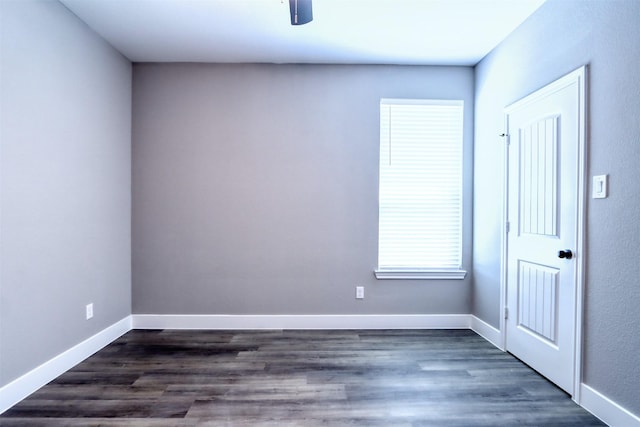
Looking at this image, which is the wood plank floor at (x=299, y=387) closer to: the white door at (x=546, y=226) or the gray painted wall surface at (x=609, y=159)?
the white door at (x=546, y=226)

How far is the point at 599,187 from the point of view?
6.20 ft

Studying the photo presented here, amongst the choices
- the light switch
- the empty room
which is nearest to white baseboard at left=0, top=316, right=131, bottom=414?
the empty room

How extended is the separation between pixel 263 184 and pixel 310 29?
143 cm

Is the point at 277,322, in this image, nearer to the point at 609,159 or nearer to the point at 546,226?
the point at 546,226

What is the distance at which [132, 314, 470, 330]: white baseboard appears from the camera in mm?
3285

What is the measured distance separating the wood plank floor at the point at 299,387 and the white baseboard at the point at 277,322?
243mm

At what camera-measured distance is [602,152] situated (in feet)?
6.17

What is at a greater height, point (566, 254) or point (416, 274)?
point (566, 254)

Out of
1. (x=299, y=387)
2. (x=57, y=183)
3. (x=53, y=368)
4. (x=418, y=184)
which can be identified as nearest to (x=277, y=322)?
(x=299, y=387)

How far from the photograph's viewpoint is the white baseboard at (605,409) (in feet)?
5.62

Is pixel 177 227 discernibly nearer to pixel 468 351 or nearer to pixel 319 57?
pixel 319 57

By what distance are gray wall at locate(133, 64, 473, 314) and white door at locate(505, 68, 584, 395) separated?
719mm

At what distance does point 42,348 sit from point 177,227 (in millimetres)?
1382

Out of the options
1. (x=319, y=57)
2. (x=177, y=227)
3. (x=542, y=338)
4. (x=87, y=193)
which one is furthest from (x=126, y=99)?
(x=542, y=338)
